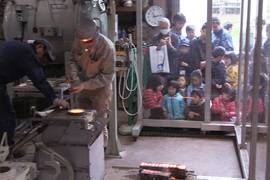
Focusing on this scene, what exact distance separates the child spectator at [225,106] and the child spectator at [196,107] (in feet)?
0.54

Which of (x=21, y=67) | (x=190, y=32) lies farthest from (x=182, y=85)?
(x=21, y=67)

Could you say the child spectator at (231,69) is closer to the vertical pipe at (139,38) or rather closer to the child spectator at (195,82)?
the child spectator at (195,82)

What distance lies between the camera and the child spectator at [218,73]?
13.0ft

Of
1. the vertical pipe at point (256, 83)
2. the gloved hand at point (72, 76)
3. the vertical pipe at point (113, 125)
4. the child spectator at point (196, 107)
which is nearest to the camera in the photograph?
the vertical pipe at point (256, 83)

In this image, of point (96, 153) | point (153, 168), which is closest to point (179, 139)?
point (153, 168)

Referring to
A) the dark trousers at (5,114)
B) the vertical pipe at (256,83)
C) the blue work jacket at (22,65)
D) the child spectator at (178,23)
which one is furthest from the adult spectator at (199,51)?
the dark trousers at (5,114)

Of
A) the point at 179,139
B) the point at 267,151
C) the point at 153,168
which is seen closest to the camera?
the point at 267,151

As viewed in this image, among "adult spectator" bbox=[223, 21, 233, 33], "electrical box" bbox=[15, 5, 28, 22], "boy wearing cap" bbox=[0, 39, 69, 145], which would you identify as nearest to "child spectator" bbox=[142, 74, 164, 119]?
"adult spectator" bbox=[223, 21, 233, 33]

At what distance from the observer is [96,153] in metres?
2.26

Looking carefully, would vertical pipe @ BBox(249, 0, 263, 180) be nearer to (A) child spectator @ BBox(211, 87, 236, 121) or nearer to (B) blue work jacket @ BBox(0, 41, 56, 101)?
(B) blue work jacket @ BBox(0, 41, 56, 101)

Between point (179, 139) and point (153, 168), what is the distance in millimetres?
1506

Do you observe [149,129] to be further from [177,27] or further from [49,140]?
[49,140]

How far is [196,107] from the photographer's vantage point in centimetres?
412

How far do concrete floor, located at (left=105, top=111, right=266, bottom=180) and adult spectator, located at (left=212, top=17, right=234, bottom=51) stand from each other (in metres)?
1.26
